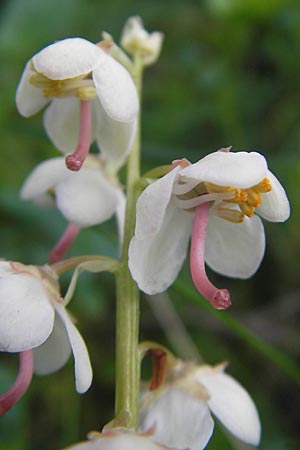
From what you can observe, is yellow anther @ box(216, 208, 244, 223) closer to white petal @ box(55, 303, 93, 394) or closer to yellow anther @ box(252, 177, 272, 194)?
yellow anther @ box(252, 177, 272, 194)

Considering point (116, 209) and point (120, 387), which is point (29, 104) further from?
point (120, 387)

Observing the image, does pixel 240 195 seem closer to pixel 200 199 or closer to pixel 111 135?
pixel 200 199

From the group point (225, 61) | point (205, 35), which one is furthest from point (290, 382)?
point (205, 35)

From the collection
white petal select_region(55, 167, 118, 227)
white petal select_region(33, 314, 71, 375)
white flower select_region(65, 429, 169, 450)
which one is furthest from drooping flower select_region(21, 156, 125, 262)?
white flower select_region(65, 429, 169, 450)

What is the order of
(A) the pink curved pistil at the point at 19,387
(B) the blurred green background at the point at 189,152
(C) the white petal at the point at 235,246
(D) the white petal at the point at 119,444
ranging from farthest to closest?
(B) the blurred green background at the point at 189,152, (C) the white petal at the point at 235,246, (A) the pink curved pistil at the point at 19,387, (D) the white petal at the point at 119,444

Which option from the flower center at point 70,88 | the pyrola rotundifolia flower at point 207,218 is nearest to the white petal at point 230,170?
the pyrola rotundifolia flower at point 207,218

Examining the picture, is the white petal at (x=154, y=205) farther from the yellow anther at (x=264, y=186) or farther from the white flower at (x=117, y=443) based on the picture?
the white flower at (x=117, y=443)
